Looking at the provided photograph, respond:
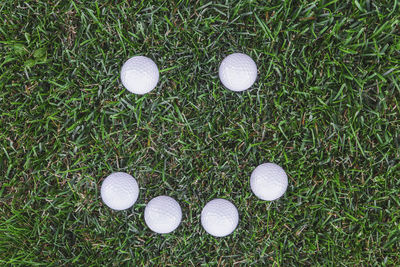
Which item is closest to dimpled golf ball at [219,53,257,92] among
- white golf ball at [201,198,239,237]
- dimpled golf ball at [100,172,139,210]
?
white golf ball at [201,198,239,237]

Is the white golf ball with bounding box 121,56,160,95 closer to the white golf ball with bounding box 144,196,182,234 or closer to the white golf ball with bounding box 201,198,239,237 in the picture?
the white golf ball with bounding box 144,196,182,234

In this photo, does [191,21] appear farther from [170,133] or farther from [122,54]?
[170,133]

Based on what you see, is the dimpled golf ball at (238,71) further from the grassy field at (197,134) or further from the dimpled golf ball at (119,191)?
the dimpled golf ball at (119,191)

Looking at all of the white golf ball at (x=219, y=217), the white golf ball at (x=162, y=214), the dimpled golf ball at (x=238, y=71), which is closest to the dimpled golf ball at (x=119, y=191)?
the white golf ball at (x=162, y=214)

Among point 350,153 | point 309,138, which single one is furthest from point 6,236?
point 350,153

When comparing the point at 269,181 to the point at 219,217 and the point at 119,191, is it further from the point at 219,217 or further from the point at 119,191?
the point at 119,191

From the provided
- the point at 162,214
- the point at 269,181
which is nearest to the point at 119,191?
the point at 162,214
